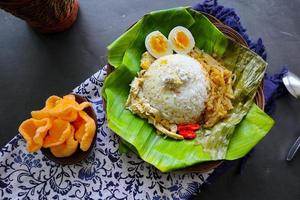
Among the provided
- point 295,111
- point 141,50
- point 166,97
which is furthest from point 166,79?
point 295,111

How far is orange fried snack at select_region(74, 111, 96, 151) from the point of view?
5.33 feet

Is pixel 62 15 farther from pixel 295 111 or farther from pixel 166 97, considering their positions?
pixel 295 111

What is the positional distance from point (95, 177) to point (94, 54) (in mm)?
614

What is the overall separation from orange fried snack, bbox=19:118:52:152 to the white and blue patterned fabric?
15 cm

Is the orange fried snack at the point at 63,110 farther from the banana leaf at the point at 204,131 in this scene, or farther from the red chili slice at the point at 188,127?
the red chili slice at the point at 188,127

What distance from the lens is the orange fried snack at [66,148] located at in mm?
1604

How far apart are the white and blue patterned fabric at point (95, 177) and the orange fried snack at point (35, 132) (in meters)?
0.15

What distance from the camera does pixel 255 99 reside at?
1.71 m

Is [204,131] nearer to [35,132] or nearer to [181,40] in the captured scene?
[181,40]

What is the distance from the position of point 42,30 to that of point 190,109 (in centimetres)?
84

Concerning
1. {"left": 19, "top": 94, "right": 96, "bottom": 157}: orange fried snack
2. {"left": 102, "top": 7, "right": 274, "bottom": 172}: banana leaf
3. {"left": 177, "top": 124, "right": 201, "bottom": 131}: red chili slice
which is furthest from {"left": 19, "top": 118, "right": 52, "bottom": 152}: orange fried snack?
{"left": 177, "top": 124, "right": 201, "bottom": 131}: red chili slice

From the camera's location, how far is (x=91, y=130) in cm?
164

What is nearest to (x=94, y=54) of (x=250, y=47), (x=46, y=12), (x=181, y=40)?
(x=46, y=12)

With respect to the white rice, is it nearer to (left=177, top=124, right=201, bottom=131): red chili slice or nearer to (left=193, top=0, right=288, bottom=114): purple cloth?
(left=177, top=124, right=201, bottom=131): red chili slice
